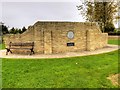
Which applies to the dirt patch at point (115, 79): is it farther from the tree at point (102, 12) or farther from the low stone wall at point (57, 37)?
the tree at point (102, 12)

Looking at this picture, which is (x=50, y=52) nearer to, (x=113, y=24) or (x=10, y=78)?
(x=10, y=78)

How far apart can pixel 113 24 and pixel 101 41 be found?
21443 mm

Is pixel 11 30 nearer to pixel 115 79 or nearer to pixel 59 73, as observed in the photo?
pixel 59 73

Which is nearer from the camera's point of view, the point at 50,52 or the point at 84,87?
the point at 84,87

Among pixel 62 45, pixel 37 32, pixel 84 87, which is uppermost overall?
pixel 37 32

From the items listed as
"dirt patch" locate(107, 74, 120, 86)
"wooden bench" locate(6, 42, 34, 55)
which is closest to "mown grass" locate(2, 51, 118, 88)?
"dirt patch" locate(107, 74, 120, 86)

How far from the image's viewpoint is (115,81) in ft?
26.4

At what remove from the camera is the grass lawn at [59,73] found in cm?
767

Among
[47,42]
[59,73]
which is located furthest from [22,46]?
[59,73]

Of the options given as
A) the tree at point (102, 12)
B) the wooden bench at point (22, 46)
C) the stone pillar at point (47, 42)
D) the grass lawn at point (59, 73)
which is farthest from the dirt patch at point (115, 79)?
the tree at point (102, 12)

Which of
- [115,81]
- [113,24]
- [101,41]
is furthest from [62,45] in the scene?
[113,24]

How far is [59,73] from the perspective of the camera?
29.3ft

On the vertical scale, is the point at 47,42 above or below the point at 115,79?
above

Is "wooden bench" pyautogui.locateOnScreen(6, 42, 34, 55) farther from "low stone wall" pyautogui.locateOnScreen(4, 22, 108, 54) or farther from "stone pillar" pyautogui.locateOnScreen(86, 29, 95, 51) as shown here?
"stone pillar" pyautogui.locateOnScreen(86, 29, 95, 51)
